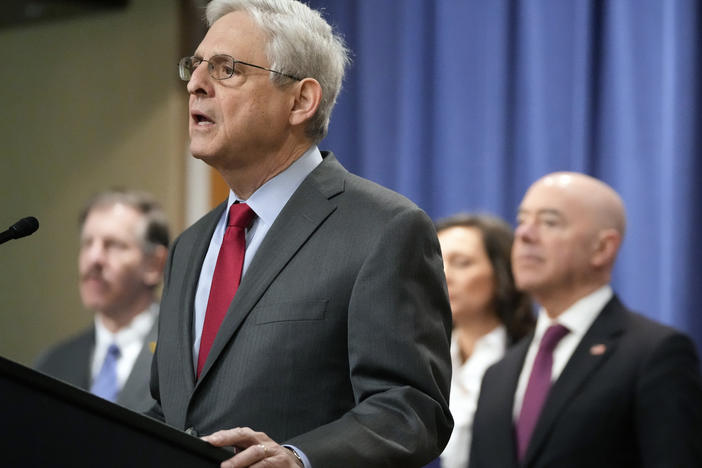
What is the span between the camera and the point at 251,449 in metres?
1.42

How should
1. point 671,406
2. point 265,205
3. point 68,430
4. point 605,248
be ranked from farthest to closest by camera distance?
point 605,248 → point 671,406 → point 265,205 → point 68,430

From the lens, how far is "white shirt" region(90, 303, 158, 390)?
12.6 feet

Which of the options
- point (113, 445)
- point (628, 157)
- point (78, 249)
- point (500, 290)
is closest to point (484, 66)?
point (628, 157)

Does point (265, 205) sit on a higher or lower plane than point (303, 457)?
higher

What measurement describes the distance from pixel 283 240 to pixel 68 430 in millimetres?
576

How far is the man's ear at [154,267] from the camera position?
4.07m

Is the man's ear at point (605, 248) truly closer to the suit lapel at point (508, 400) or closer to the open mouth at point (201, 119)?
the suit lapel at point (508, 400)

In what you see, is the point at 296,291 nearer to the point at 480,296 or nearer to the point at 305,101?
the point at 305,101

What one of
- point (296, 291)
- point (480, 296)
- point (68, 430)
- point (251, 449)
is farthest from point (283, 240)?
point (480, 296)

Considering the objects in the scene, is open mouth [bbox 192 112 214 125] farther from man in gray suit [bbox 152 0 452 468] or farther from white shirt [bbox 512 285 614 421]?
white shirt [bbox 512 285 614 421]

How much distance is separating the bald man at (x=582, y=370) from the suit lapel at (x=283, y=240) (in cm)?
146

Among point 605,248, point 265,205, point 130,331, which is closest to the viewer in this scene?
point 265,205

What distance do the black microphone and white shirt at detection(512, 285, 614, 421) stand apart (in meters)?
1.98

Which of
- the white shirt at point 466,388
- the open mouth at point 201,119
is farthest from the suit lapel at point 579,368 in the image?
the open mouth at point 201,119
